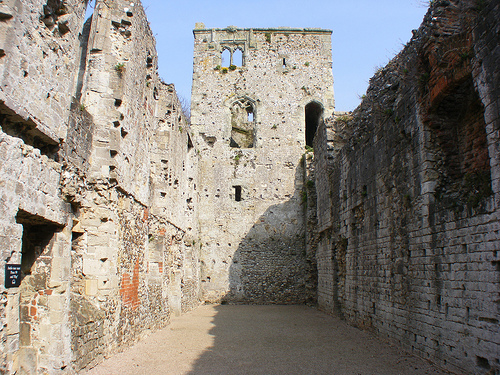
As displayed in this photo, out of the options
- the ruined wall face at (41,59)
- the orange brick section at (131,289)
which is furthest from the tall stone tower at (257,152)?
the ruined wall face at (41,59)

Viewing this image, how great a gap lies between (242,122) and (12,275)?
1726 centimetres

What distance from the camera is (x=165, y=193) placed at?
10672mm

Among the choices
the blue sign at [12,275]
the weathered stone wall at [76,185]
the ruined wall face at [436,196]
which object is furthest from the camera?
the ruined wall face at [436,196]

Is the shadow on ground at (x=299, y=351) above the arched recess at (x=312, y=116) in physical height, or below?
below

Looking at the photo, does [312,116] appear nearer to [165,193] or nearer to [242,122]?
[242,122]

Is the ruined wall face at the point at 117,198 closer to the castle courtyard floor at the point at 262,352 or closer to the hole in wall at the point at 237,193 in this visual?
the castle courtyard floor at the point at 262,352

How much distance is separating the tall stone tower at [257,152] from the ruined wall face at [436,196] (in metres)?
7.46

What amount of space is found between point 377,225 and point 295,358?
3430 mm

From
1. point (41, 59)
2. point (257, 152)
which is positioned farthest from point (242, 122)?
point (41, 59)

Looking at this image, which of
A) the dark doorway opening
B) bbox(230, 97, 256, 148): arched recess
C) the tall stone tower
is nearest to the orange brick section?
the dark doorway opening

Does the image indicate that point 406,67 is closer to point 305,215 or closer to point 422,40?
point 422,40

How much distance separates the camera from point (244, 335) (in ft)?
29.7

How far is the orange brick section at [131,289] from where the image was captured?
7035 mm

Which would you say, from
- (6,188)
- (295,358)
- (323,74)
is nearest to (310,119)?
(323,74)
